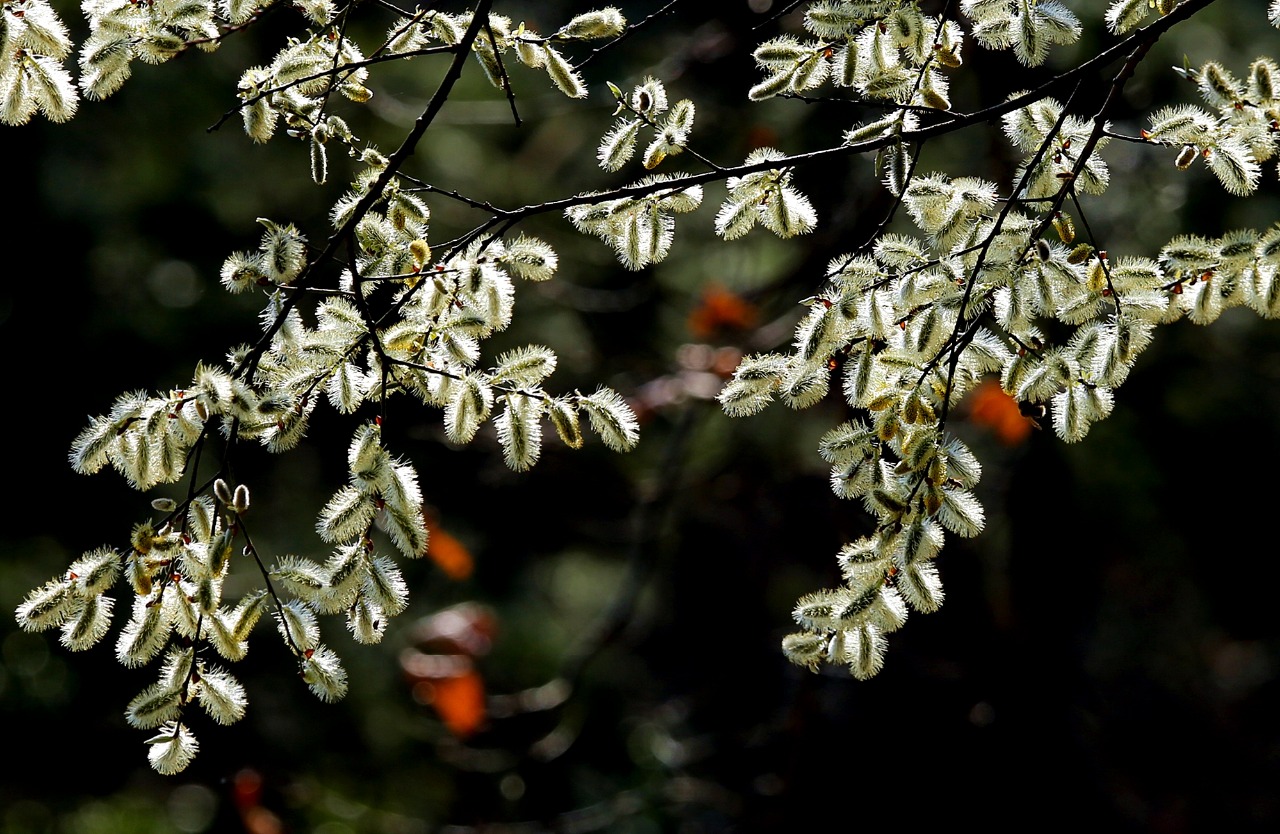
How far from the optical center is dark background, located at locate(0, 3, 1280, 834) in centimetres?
395

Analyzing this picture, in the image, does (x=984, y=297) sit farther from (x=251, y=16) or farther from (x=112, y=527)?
(x=112, y=527)

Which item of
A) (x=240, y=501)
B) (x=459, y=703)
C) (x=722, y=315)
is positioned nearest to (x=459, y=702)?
(x=459, y=703)

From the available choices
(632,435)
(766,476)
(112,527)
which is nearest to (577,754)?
(766,476)

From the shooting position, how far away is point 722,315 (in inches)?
162

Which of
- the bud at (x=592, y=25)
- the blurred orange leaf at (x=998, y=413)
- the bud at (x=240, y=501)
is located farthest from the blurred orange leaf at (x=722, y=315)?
the bud at (x=240, y=501)

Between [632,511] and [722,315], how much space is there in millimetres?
1235

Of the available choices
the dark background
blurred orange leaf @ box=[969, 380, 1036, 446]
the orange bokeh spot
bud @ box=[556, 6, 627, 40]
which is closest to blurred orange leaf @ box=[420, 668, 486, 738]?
the orange bokeh spot

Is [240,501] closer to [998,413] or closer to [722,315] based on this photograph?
[722,315]

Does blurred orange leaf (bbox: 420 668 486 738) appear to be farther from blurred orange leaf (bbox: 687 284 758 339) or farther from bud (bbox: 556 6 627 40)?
bud (bbox: 556 6 627 40)

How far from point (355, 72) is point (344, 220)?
0.25 m

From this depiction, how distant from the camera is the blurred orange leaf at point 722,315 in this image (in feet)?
13.3

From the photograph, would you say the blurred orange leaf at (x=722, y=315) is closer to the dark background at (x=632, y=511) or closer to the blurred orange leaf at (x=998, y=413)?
the dark background at (x=632, y=511)

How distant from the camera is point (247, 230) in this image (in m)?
4.95

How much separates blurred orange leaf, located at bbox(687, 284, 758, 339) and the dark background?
56mm
